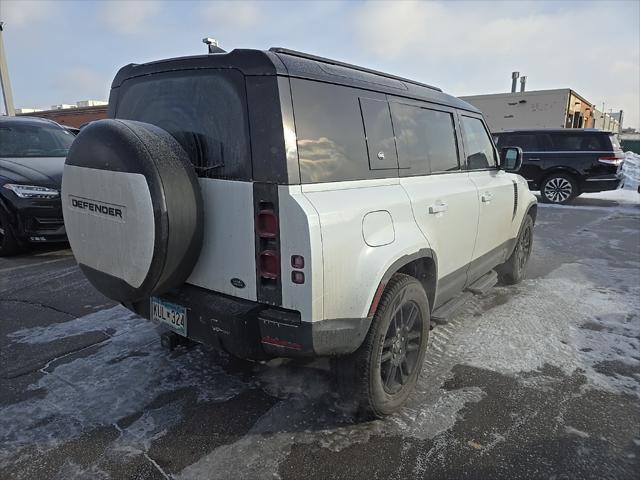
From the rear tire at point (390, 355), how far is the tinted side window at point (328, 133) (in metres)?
0.73

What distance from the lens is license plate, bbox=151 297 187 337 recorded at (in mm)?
2432

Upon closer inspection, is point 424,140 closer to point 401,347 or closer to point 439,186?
point 439,186

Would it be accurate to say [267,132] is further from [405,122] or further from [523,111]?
[523,111]

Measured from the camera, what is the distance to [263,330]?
7.02ft

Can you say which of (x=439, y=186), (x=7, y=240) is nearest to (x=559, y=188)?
(x=439, y=186)

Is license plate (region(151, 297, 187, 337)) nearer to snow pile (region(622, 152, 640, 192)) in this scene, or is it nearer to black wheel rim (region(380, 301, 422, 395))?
black wheel rim (region(380, 301, 422, 395))

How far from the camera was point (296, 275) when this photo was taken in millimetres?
2020

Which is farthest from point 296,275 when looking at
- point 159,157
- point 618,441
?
point 618,441

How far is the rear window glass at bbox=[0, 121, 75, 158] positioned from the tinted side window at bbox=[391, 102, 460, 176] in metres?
5.80

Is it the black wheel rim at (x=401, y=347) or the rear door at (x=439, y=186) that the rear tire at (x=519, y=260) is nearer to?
the rear door at (x=439, y=186)

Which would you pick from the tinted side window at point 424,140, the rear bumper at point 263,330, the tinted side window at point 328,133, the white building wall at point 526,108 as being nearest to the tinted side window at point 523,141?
the white building wall at point 526,108

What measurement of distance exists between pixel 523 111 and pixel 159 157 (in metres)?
24.1

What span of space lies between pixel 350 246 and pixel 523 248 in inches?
155

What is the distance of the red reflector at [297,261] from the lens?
6.54 feet
